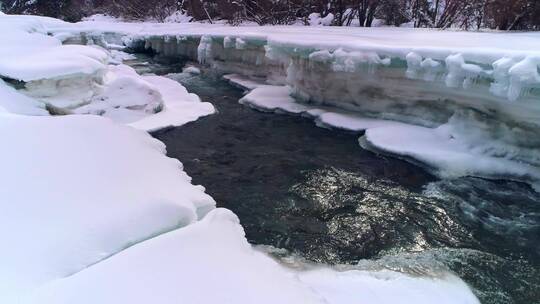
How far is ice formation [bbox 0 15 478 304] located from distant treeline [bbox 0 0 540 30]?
9173 mm

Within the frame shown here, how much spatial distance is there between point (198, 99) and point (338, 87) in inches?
117

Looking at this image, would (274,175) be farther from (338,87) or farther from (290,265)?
(338,87)

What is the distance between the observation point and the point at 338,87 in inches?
339

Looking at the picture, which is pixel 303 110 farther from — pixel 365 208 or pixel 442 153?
pixel 365 208

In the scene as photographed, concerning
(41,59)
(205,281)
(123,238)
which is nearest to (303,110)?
(41,59)

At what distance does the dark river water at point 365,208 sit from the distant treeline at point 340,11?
6.15m

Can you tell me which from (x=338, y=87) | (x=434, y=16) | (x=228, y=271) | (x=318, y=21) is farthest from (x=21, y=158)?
(x=318, y=21)

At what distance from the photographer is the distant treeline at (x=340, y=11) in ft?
35.2

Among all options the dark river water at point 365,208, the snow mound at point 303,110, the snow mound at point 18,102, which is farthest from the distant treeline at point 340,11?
the snow mound at point 18,102

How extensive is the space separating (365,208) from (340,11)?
11.4 meters

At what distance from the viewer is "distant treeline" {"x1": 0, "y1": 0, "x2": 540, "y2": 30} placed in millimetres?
10716

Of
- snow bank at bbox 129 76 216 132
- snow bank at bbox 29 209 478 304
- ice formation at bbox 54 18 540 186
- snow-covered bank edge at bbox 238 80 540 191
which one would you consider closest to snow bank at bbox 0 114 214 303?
snow bank at bbox 29 209 478 304

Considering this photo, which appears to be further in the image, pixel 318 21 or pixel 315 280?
pixel 318 21

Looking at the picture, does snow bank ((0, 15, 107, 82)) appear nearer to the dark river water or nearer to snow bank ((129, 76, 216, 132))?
snow bank ((129, 76, 216, 132))
